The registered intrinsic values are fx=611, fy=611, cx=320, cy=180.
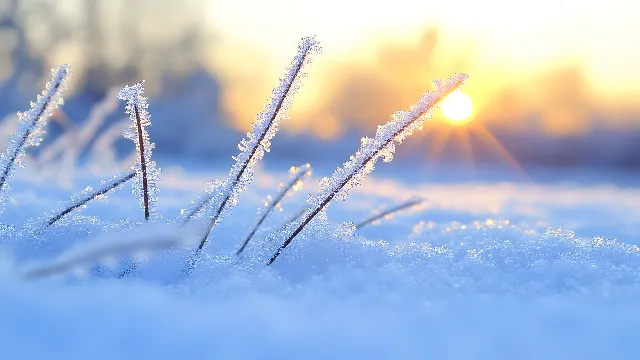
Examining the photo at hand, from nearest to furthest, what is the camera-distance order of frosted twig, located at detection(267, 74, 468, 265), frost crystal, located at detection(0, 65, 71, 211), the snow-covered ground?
the snow-covered ground → frosted twig, located at detection(267, 74, 468, 265) → frost crystal, located at detection(0, 65, 71, 211)

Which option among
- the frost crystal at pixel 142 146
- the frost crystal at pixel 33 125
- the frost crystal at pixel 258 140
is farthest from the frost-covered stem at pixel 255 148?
the frost crystal at pixel 33 125

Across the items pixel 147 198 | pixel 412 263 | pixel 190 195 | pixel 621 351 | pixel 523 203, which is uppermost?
pixel 523 203

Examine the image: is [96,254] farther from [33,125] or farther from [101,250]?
[33,125]

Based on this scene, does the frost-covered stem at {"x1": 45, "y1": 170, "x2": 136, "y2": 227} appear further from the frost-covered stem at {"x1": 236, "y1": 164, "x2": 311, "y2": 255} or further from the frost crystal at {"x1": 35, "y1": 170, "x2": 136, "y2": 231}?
the frost-covered stem at {"x1": 236, "y1": 164, "x2": 311, "y2": 255}

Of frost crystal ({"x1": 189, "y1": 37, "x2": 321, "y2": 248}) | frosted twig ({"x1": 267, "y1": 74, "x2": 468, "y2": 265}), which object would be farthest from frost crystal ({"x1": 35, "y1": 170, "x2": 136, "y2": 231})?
frosted twig ({"x1": 267, "y1": 74, "x2": 468, "y2": 265})

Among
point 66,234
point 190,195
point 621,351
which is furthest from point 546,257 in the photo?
point 190,195

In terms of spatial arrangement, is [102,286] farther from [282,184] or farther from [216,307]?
[282,184]

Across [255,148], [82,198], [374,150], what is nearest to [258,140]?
[255,148]
